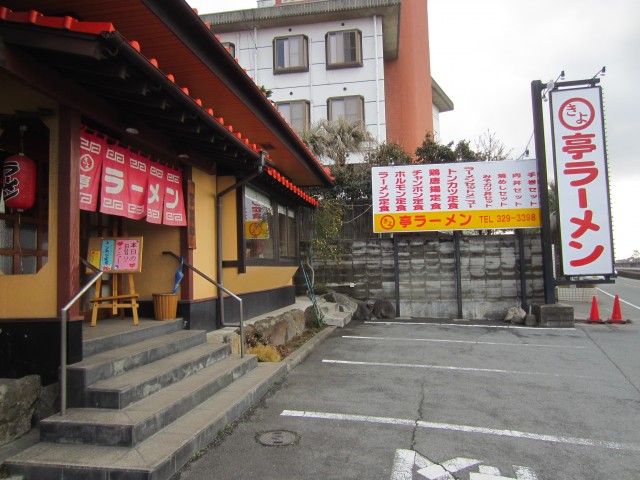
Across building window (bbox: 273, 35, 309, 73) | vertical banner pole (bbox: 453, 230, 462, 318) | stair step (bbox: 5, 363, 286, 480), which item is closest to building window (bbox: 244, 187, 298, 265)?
vertical banner pole (bbox: 453, 230, 462, 318)

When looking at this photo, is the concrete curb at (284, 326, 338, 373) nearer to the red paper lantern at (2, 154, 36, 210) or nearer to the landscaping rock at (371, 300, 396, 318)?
the landscaping rock at (371, 300, 396, 318)

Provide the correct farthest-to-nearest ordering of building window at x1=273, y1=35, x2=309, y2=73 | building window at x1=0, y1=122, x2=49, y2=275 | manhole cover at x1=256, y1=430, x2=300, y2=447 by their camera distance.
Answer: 1. building window at x1=273, y1=35, x2=309, y2=73
2. building window at x1=0, y1=122, x2=49, y2=275
3. manhole cover at x1=256, y1=430, x2=300, y2=447

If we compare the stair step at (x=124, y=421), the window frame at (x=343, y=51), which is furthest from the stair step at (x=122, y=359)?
the window frame at (x=343, y=51)

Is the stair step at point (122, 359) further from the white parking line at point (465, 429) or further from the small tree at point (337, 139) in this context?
the small tree at point (337, 139)

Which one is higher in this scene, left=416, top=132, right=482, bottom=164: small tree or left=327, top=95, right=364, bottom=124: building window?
left=327, top=95, right=364, bottom=124: building window

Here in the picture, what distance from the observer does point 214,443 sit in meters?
4.01

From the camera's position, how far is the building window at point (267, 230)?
8.58 metres

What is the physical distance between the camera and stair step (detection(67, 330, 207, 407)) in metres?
3.97

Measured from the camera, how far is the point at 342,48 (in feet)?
70.8

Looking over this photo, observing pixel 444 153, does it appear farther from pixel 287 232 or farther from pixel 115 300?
pixel 115 300

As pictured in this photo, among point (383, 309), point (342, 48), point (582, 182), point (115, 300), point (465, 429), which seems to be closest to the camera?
point (465, 429)

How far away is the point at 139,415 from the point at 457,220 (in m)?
9.71

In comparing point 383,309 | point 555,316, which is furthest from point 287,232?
point 555,316

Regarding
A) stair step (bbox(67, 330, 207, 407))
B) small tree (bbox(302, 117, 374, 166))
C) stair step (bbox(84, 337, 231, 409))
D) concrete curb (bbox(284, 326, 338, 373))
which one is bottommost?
concrete curb (bbox(284, 326, 338, 373))
